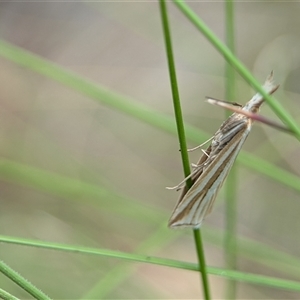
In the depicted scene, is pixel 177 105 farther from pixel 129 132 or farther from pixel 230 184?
pixel 129 132

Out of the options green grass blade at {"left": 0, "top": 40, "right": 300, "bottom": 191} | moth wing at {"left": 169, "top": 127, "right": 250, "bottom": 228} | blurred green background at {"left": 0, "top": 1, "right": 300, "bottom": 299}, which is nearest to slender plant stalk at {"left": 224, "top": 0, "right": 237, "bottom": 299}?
green grass blade at {"left": 0, "top": 40, "right": 300, "bottom": 191}

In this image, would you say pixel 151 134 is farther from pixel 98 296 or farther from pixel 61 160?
pixel 98 296

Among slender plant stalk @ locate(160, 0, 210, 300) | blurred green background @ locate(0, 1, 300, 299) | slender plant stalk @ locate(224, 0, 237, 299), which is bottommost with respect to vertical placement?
slender plant stalk @ locate(160, 0, 210, 300)

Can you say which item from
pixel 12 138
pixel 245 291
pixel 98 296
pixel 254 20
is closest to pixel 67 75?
pixel 98 296

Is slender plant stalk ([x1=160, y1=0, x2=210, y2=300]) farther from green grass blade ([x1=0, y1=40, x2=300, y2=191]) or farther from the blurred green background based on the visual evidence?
the blurred green background

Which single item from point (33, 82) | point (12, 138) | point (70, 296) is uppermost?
point (33, 82)
